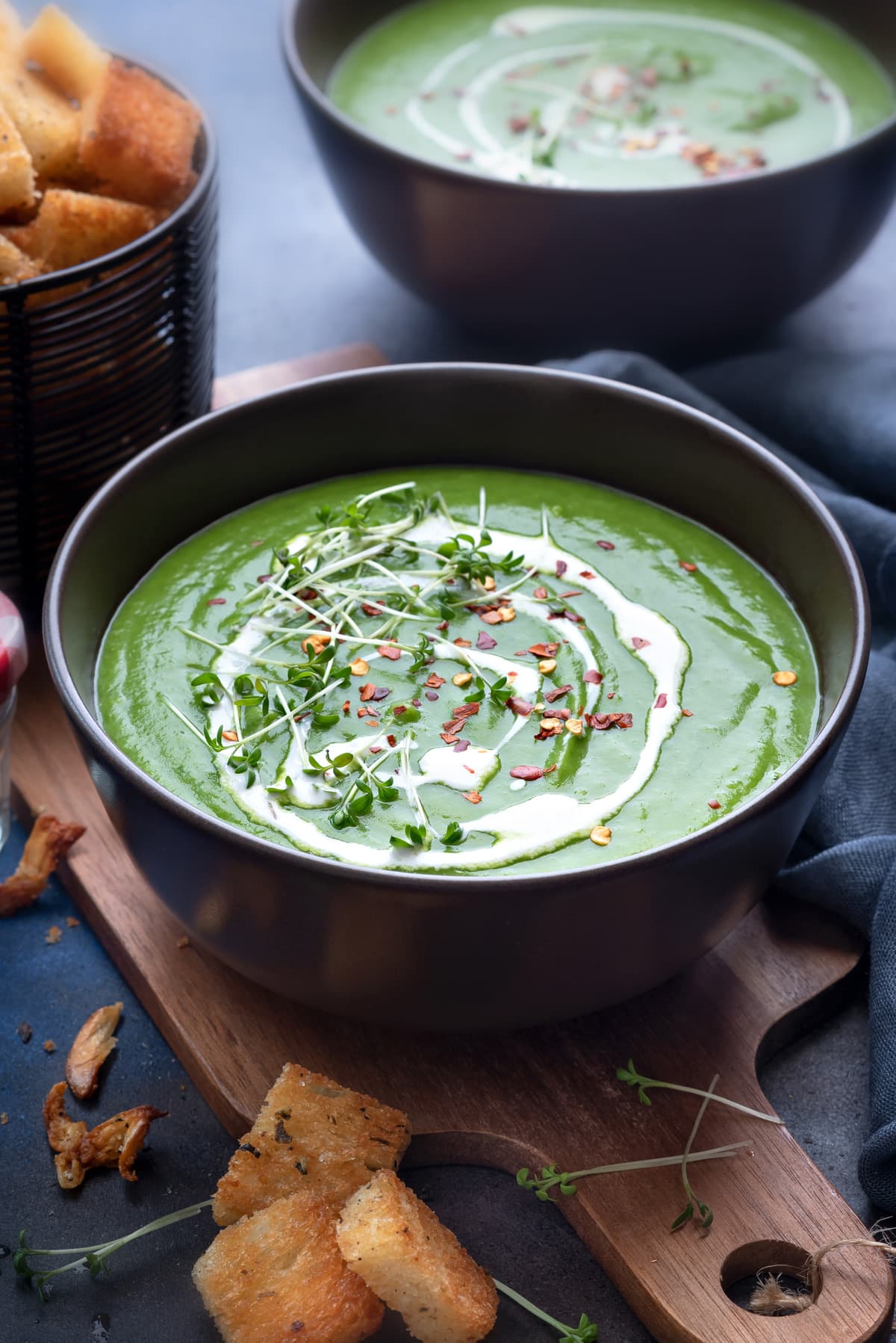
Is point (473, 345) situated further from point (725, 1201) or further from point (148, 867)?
point (725, 1201)

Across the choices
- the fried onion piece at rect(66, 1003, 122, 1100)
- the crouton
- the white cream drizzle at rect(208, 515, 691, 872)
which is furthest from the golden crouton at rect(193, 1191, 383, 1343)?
the crouton

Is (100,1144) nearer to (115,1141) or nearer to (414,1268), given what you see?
(115,1141)

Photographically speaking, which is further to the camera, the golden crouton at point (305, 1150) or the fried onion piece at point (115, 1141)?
the fried onion piece at point (115, 1141)

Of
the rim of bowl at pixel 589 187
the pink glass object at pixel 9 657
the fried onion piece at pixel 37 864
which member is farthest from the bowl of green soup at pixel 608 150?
the fried onion piece at pixel 37 864

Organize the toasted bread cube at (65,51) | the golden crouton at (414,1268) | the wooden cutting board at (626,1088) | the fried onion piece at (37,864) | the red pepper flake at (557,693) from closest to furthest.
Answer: the golden crouton at (414,1268)
the wooden cutting board at (626,1088)
the red pepper flake at (557,693)
the fried onion piece at (37,864)
the toasted bread cube at (65,51)

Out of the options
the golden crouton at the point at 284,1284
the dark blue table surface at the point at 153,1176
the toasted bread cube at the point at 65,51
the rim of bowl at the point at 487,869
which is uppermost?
the toasted bread cube at the point at 65,51

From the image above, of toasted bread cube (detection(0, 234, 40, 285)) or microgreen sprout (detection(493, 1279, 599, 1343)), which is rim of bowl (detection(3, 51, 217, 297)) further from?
microgreen sprout (detection(493, 1279, 599, 1343))

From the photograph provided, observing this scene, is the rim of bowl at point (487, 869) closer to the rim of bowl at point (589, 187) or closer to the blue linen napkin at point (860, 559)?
the blue linen napkin at point (860, 559)
